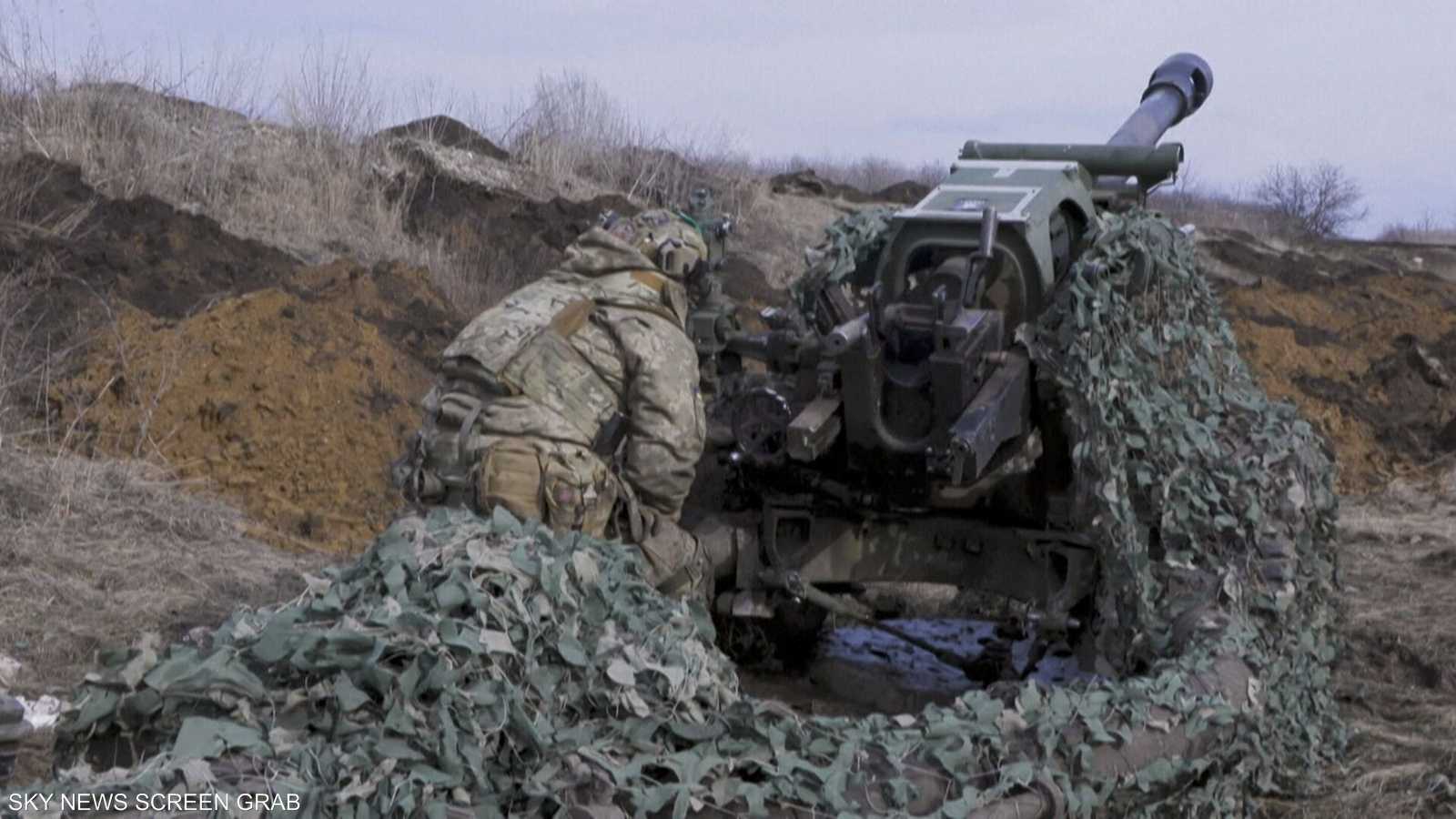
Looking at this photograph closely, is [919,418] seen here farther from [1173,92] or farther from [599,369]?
[1173,92]

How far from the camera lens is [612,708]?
12.5 feet

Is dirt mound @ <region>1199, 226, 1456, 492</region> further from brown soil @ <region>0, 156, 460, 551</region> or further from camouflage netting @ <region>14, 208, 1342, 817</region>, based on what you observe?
camouflage netting @ <region>14, 208, 1342, 817</region>

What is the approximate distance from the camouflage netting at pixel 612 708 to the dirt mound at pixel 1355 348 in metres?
6.48

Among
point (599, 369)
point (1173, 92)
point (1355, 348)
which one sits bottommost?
point (1355, 348)

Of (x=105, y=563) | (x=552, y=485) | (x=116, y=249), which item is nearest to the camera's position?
(x=552, y=485)

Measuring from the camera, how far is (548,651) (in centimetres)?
382

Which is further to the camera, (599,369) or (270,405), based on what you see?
(270,405)

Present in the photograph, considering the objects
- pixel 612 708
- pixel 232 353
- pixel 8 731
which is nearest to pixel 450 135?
pixel 232 353

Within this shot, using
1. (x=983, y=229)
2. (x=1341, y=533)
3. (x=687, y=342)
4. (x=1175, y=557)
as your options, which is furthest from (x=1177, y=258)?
(x=1341, y=533)

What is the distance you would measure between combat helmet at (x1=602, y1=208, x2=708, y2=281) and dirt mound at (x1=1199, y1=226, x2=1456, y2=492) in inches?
259

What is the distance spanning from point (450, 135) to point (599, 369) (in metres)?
13.7

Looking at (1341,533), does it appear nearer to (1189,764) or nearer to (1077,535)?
(1077,535)

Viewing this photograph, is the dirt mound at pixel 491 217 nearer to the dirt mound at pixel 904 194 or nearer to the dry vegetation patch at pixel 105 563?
the dirt mound at pixel 904 194

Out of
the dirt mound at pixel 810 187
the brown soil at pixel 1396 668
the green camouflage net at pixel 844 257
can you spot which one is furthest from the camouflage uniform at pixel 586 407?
the dirt mound at pixel 810 187
